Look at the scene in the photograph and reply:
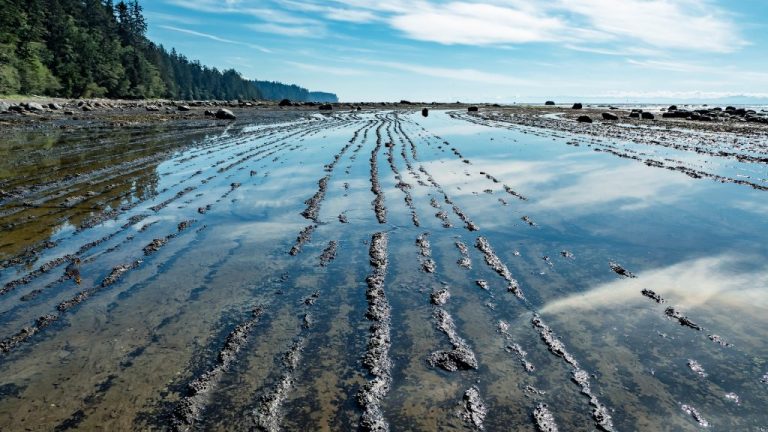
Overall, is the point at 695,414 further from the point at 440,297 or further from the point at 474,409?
the point at 440,297

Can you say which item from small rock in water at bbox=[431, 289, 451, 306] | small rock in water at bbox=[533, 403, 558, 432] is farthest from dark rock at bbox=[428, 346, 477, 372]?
small rock in water at bbox=[431, 289, 451, 306]

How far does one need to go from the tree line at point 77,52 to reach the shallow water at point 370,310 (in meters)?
65.3

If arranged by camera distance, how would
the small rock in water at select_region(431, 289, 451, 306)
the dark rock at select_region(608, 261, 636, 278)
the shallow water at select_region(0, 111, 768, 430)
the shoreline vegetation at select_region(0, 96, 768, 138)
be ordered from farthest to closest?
the shoreline vegetation at select_region(0, 96, 768, 138) → the dark rock at select_region(608, 261, 636, 278) → the small rock in water at select_region(431, 289, 451, 306) → the shallow water at select_region(0, 111, 768, 430)

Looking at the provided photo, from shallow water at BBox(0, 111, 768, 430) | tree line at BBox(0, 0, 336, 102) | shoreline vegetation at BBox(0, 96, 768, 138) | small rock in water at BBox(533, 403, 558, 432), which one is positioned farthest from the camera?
tree line at BBox(0, 0, 336, 102)

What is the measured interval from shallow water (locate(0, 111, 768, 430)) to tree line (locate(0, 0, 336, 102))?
214 ft

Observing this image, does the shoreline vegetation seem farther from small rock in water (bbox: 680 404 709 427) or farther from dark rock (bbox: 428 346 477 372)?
dark rock (bbox: 428 346 477 372)

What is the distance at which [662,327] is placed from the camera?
5359 millimetres

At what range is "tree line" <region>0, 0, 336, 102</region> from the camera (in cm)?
6272

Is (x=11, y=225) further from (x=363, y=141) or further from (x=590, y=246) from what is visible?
(x=363, y=141)

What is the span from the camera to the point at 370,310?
18.3 feet

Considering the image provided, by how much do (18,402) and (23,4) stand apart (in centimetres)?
9104

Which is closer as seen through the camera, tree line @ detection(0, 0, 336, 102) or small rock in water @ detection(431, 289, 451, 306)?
small rock in water @ detection(431, 289, 451, 306)

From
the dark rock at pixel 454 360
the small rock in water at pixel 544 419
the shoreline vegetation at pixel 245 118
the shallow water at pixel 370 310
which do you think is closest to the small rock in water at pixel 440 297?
the shallow water at pixel 370 310

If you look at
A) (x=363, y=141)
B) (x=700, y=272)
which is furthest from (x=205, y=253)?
(x=363, y=141)
